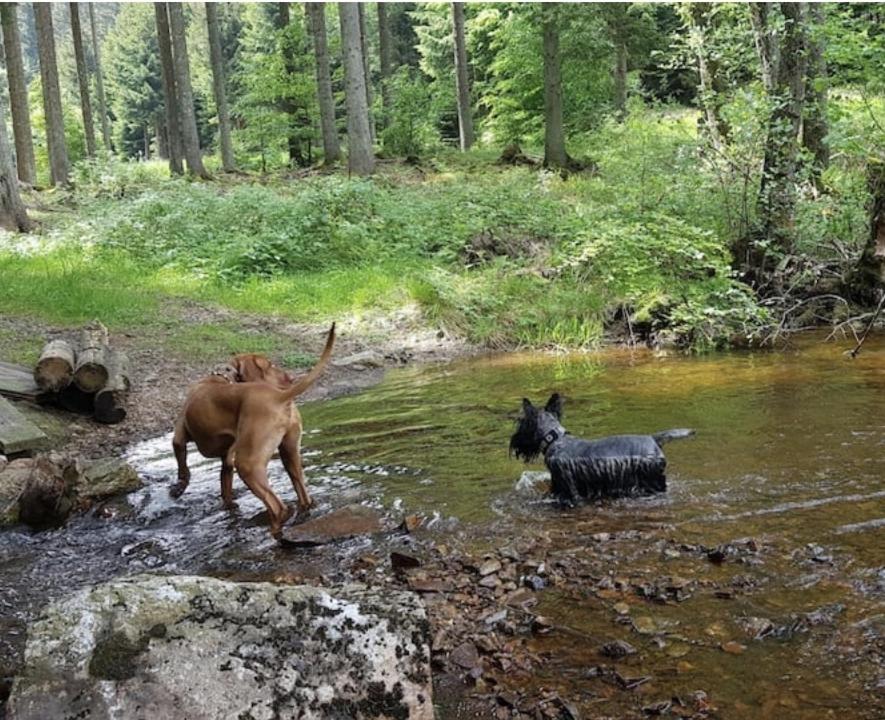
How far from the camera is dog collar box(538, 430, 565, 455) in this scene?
5.69 m

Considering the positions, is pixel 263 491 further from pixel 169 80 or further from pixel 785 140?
pixel 169 80

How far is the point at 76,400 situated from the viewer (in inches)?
316

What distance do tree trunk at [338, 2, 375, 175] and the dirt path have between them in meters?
8.53

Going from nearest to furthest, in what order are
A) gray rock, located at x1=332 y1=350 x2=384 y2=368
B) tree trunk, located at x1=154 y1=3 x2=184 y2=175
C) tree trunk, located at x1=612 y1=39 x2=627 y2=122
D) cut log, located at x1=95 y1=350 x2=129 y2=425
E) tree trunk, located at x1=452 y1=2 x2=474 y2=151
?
1. cut log, located at x1=95 y1=350 x2=129 y2=425
2. gray rock, located at x1=332 y1=350 x2=384 y2=368
3. tree trunk, located at x1=154 y1=3 x2=184 y2=175
4. tree trunk, located at x1=612 y1=39 x2=627 y2=122
5. tree trunk, located at x1=452 y1=2 x2=474 y2=151

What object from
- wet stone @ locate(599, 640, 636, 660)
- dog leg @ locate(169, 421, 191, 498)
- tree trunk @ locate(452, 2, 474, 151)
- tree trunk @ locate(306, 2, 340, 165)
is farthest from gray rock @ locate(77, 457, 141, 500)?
tree trunk @ locate(452, 2, 474, 151)

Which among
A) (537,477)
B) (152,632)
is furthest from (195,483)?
(152,632)

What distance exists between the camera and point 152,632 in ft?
8.29

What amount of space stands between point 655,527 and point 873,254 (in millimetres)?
7842

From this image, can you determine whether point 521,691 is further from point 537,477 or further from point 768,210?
point 768,210

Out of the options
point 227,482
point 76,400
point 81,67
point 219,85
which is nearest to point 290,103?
point 219,85

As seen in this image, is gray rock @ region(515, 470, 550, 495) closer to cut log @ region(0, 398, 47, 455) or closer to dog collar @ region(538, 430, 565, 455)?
dog collar @ region(538, 430, 565, 455)

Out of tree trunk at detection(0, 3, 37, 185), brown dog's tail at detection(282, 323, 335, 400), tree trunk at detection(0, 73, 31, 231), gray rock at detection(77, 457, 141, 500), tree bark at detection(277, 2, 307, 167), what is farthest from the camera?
tree bark at detection(277, 2, 307, 167)

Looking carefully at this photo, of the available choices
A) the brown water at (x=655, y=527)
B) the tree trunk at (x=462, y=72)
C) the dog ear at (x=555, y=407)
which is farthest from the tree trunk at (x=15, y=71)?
the dog ear at (x=555, y=407)

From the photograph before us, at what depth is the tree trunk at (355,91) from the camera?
1866 centimetres
